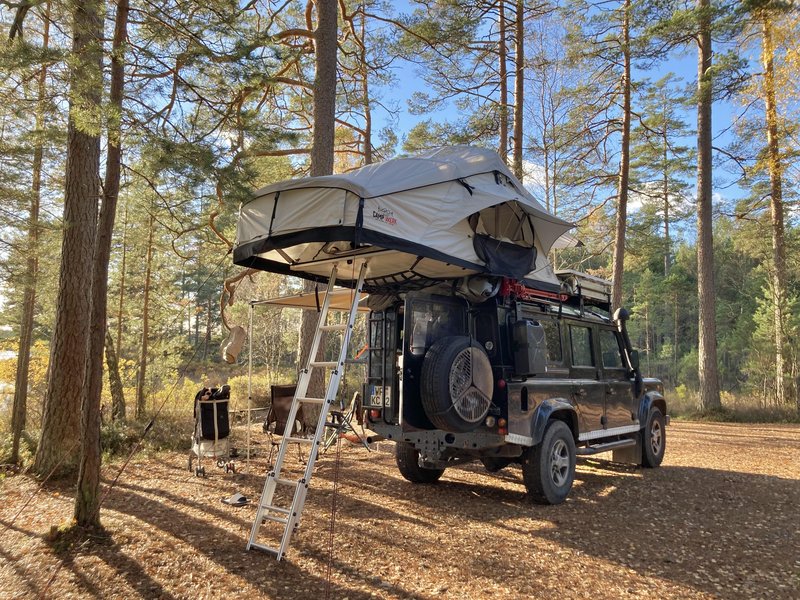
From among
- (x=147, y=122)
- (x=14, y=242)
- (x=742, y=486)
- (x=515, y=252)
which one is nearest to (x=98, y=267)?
(x=147, y=122)

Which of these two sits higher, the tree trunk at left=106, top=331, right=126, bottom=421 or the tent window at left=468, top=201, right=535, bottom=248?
the tent window at left=468, top=201, right=535, bottom=248

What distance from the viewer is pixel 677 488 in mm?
6203

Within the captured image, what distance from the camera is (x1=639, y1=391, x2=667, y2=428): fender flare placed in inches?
282

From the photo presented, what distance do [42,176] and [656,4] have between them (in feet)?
46.1

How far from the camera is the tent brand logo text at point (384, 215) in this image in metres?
4.07

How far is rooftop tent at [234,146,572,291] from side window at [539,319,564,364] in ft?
1.37

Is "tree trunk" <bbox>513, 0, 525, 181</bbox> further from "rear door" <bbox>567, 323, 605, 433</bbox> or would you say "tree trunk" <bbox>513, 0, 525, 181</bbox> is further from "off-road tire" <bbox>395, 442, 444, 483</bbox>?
"off-road tire" <bbox>395, 442, 444, 483</bbox>

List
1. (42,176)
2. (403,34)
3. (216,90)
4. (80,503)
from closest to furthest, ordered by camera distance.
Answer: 1. (80,503)
2. (216,90)
3. (42,176)
4. (403,34)

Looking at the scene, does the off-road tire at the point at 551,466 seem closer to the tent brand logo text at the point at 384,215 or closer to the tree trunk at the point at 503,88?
the tent brand logo text at the point at 384,215

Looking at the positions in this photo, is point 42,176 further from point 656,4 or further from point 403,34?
point 656,4

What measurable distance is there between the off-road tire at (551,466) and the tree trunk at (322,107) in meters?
4.05

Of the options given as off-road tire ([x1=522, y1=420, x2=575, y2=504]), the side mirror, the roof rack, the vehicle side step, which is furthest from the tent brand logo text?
the side mirror

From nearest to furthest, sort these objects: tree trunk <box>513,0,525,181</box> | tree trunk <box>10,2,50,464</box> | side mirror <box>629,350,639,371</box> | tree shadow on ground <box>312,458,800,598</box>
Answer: tree shadow on ground <box>312,458,800,598</box> → side mirror <box>629,350,639,371</box> → tree trunk <box>10,2,50,464</box> → tree trunk <box>513,0,525,181</box>

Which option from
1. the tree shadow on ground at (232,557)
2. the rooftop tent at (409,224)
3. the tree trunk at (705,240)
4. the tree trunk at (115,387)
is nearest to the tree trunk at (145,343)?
the tree trunk at (115,387)
